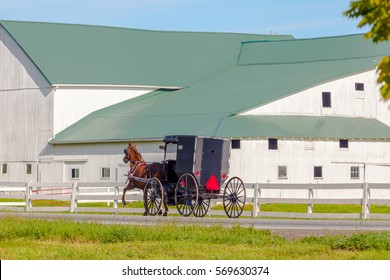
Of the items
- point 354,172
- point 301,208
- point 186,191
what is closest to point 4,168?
point 354,172

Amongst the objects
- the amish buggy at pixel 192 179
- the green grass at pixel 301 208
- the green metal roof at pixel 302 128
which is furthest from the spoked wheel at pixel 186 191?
the green metal roof at pixel 302 128

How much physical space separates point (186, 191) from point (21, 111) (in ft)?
109

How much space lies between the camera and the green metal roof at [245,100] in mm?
55438

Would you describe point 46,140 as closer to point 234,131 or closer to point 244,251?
point 234,131

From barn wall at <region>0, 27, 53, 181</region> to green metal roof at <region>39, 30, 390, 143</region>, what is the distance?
1982mm

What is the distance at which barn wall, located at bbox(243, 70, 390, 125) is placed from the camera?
5662 centimetres

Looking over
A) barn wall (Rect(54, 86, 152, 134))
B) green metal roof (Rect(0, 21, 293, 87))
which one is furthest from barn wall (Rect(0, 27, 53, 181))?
green metal roof (Rect(0, 21, 293, 87))

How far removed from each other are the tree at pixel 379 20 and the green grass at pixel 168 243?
3978 mm

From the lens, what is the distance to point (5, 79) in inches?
2625

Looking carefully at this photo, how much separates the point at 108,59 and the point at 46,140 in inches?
345

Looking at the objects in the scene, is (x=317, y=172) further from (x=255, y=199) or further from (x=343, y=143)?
(x=255, y=199)

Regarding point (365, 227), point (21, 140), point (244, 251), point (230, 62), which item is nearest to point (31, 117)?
point (21, 140)

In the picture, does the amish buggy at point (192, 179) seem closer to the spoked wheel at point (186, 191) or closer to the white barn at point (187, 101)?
the spoked wheel at point (186, 191)

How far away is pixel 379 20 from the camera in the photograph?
15680mm
